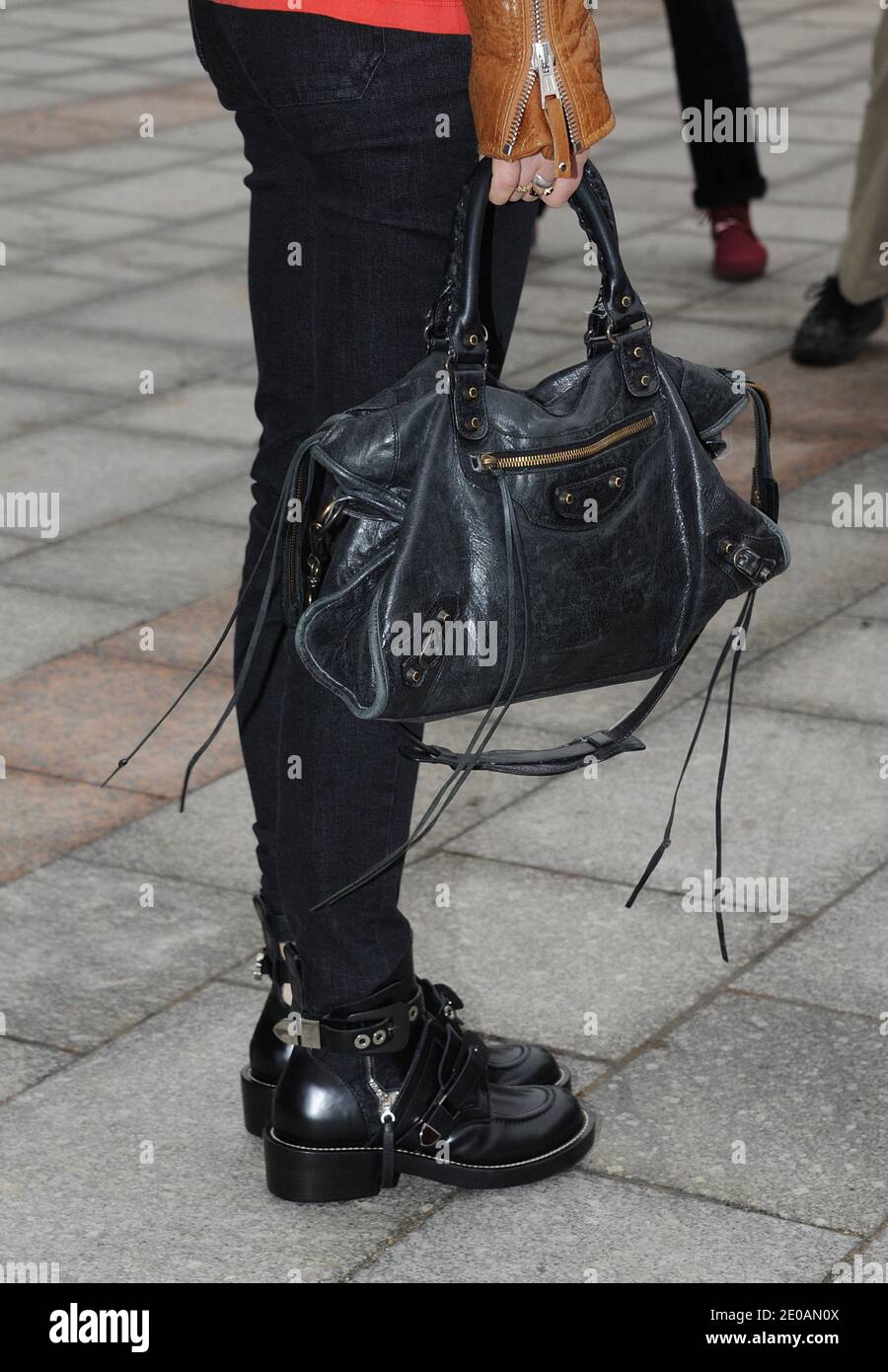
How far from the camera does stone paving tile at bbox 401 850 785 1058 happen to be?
290cm

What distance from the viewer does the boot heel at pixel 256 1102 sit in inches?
102

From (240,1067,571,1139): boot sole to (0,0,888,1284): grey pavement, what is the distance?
0.03 m

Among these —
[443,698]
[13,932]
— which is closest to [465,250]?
[443,698]

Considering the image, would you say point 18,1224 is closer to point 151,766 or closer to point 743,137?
point 151,766

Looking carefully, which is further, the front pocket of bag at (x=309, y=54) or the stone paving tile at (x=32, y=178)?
the stone paving tile at (x=32, y=178)

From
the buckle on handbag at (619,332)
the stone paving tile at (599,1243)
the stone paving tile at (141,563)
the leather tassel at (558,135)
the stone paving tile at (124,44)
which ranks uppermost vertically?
the leather tassel at (558,135)

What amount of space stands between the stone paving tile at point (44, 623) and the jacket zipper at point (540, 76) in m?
2.37

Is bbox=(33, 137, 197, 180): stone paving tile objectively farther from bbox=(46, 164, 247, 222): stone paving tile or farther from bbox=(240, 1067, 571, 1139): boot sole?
bbox=(240, 1067, 571, 1139): boot sole

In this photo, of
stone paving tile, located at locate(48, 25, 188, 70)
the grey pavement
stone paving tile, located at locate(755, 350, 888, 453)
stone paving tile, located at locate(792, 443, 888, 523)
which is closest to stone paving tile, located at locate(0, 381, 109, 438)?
the grey pavement

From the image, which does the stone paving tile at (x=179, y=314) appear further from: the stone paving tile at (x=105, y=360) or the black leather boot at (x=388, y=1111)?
the black leather boot at (x=388, y=1111)

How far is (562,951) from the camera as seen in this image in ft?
10.1

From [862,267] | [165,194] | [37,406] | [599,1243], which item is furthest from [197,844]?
[165,194]

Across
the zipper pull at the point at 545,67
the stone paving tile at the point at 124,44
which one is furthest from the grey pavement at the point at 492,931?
the stone paving tile at the point at 124,44
